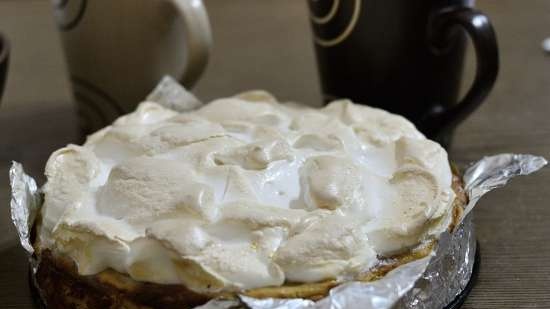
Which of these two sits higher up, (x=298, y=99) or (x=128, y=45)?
(x=128, y=45)

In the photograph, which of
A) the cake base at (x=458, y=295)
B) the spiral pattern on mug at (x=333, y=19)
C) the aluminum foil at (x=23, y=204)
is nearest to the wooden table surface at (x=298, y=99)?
the cake base at (x=458, y=295)

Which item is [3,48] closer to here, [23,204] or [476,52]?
[23,204]

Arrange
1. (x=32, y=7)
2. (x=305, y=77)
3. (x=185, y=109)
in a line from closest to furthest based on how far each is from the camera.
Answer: (x=185, y=109) < (x=305, y=77) < (x=32, y=7)

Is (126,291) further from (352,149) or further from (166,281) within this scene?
(352,149)

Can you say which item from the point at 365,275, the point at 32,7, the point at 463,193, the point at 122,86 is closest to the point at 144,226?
the point at 365,275

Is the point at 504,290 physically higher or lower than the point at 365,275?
lower

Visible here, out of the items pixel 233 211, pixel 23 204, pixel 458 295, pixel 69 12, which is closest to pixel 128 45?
pixel 69 12
